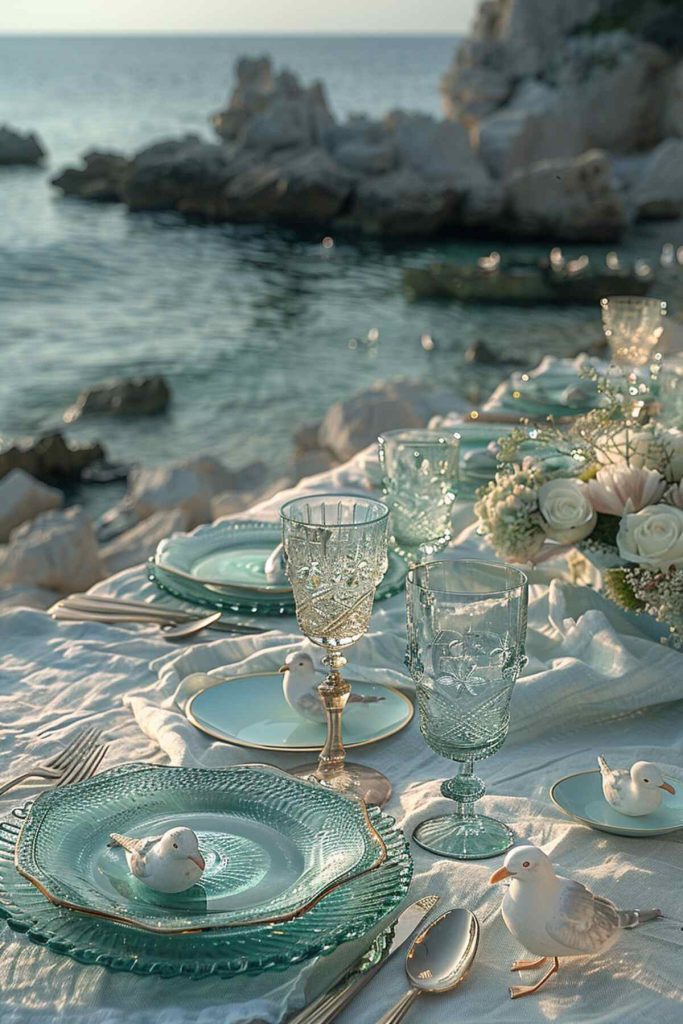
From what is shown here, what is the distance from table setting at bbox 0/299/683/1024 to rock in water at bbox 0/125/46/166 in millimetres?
44775

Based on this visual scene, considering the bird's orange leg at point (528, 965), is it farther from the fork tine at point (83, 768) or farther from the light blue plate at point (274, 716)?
the fork tine at point (83, 768)

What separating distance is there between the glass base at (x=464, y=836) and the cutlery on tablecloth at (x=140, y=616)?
2.60 ft

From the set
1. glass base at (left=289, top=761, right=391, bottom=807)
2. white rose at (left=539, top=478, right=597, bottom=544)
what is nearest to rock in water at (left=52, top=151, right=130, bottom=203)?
white rose at (left=539, top=478, right=597, bottom=544)

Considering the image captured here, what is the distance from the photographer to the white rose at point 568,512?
2217 millimetres

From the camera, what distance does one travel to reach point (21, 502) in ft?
26.8

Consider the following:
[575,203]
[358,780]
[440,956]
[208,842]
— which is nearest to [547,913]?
[440,956]

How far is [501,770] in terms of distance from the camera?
1991 millimetres

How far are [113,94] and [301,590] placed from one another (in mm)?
96003

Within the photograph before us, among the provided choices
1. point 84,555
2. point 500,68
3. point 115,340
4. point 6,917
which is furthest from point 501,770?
point 500,68

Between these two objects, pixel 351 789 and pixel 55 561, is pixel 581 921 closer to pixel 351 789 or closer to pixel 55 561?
pixel 351 789

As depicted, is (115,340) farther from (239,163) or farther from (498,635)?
(498,635)

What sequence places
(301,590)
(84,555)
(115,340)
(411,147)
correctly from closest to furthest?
(301,590)
(84,555)
(115,340)
(411,147)

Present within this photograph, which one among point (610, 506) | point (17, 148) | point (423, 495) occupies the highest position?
point (17, 148)

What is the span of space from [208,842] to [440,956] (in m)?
0.33
